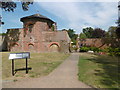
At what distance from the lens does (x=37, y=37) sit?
23938 mm

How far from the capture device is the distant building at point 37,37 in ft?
74.5

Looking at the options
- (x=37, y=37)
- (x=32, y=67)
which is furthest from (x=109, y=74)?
(x=37, y=37)

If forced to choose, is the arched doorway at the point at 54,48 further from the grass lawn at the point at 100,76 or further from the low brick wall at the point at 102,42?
the grass lawn at the point at 100,76

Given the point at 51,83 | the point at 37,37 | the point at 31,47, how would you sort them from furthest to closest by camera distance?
the point at 31,47 → the point at 37,37 → the point at 51,83

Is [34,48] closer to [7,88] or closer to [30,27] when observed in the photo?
[30,27]

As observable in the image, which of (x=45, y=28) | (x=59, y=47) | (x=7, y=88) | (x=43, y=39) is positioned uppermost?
(x=45, y=28)

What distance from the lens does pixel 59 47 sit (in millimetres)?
22484

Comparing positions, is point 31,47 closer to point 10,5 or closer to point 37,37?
point 37,37

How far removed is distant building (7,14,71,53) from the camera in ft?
74.5

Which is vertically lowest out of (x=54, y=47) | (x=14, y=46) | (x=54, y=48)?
(x=54, y=48)

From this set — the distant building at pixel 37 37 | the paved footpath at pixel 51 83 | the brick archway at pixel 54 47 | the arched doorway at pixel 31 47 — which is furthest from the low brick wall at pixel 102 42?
the paved footpath at pixel 51 83

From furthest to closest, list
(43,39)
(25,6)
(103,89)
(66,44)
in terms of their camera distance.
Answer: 1. (43,39)
2. (66,44)
3. (25,6)
4. (103,89)

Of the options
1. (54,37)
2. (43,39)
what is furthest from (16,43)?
(54,37)

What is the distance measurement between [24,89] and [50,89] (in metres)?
0.98
